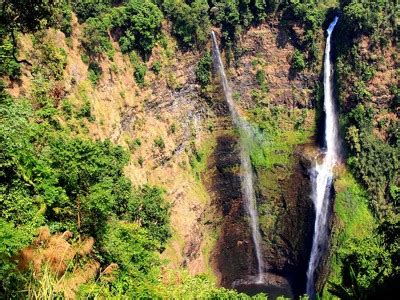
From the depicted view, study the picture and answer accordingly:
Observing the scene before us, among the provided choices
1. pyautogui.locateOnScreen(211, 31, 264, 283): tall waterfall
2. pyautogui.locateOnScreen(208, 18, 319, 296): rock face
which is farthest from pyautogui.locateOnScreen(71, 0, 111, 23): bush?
pyautogui.locateOnScreen(208, 18, 319, 296): rock face

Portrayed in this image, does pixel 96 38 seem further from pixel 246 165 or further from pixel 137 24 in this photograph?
pixel 246 165

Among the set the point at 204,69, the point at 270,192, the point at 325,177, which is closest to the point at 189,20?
the point at 204,69

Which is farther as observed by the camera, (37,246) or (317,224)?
(317,224)

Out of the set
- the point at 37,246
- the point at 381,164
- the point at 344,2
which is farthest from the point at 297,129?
the point at 37,246

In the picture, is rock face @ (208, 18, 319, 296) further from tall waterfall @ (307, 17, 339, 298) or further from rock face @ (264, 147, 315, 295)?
tall waterfall @ (307, 17, 339, 298)

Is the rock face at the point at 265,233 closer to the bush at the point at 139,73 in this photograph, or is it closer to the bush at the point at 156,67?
the bush at the point at 156,67

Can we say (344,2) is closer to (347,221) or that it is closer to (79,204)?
(347,221)
